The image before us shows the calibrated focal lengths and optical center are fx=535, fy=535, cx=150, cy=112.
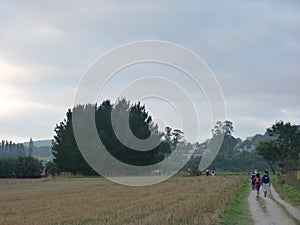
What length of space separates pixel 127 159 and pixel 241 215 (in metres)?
60.0

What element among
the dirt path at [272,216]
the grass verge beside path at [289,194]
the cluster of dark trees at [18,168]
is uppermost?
the cluster of dark trees at [18,168]

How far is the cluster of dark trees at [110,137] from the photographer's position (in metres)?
80.5

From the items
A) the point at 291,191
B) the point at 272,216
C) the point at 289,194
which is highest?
the point at 291,191

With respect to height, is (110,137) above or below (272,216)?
above

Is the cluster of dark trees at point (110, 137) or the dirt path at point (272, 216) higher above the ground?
the cluster of dark trees at point (110, 137)

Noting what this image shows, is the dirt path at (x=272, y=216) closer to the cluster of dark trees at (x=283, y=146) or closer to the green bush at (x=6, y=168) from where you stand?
the cluster of dark trees at (x=283, y=146)

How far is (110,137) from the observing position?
264 feet

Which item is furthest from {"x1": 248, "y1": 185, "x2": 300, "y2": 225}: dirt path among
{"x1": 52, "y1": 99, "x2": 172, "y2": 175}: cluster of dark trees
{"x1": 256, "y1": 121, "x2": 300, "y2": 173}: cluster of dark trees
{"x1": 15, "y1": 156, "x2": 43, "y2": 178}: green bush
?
{"x1": 15, "y1": 156, "x2": 43, "y2": 178}: green bush

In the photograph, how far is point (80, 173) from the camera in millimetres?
82625

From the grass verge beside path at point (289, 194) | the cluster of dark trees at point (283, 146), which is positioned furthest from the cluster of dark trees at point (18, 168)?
the grass verge beside path at point (289, 194)

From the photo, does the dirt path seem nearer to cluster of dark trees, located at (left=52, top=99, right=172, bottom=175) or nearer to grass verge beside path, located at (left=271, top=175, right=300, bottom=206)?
grass verge beside path, located at (left=271, top=175, right=300, bottom=206)

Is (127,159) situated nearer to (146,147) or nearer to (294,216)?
(146,147)

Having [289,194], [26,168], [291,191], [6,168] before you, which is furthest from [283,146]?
[289,194]

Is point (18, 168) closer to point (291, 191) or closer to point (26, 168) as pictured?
point (26, 168)
